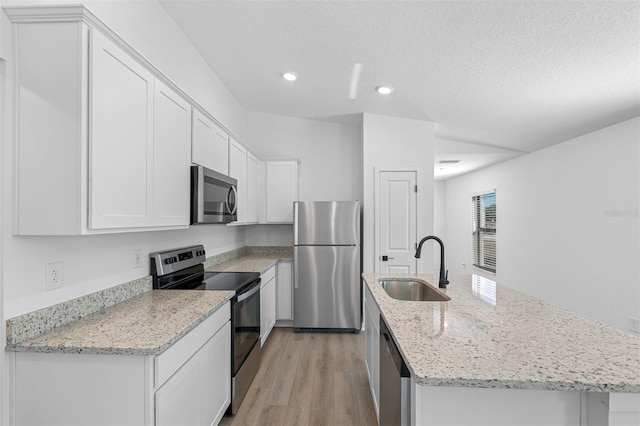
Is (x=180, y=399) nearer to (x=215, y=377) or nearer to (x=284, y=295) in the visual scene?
(x=215, y=377)

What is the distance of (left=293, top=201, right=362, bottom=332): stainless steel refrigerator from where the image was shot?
383cm

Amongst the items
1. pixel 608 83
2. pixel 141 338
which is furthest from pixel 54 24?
pixel 608 83

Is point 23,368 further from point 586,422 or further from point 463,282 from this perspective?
point 463,282

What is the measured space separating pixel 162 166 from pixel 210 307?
0.86 m

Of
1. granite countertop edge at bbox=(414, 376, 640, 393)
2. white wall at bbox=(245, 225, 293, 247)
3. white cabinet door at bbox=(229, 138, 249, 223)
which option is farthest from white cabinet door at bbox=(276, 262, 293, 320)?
granite countertop edge at bbox=(414, 376, 640, 393)

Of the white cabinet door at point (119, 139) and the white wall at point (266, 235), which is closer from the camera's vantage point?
the white cabinet door at point (119, 139)

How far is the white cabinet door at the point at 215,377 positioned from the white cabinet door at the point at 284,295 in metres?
1.83

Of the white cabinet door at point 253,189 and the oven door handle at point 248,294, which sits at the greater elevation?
the white cabinet door at point 253,189

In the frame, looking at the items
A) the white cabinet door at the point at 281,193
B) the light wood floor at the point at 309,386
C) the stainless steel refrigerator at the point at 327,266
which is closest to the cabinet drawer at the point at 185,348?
the light wood floor at the point at 309,386

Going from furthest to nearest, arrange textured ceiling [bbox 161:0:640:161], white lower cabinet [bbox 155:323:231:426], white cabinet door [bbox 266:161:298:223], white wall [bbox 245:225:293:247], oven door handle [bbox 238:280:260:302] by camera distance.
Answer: white wall [bbox 245:225:293:247], white cabinet door [bbox 266:161:298:223], oven door handle [bbox 238:280:260:302], textured ceiling [bbox 161:0:640:161], white lower cabinet [bbox 155:323:231:426]

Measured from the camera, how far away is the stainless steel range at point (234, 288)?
223cm

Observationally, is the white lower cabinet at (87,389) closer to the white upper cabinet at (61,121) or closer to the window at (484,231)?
the white upper cabinet at (61,121)

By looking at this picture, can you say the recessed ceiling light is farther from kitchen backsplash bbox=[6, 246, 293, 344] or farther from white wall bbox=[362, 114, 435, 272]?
kitchen backsplash bbox=[6, 246, 293, 344]

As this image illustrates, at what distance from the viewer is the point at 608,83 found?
2.61 meters
